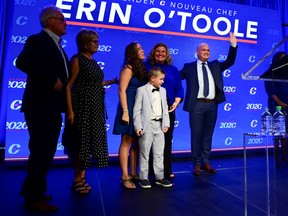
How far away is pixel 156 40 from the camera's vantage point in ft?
11.6

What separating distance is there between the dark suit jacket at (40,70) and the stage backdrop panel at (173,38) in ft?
5.21

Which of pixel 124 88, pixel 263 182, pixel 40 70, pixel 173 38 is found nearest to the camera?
pixel 40 70

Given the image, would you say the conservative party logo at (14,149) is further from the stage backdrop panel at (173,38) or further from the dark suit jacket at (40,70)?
the dark suit jacket at (40,70)

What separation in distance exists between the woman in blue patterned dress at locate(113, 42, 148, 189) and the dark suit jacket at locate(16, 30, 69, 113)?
0.62m

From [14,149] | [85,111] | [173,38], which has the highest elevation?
[173,38]

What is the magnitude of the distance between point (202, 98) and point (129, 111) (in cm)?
93

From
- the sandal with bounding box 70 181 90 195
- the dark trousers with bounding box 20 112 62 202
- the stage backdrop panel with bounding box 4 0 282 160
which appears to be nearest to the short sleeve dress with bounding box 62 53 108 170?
the sandal with bounding box 70 181 90 195

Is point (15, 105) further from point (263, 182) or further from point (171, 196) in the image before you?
point (263, 182)

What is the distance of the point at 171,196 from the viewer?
6.32ft

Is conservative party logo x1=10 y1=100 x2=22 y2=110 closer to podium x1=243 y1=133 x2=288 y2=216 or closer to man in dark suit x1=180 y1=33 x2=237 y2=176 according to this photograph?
man in dark suit x1=180 y1=33 x2=237 y2=176

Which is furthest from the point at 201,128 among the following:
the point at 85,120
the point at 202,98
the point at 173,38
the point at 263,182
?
the point at 173,38

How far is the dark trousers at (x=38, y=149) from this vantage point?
5.10 feet

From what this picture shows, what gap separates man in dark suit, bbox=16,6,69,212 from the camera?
152 cm

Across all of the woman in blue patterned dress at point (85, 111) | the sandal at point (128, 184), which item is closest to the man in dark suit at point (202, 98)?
the sandal at point (128, 184)
